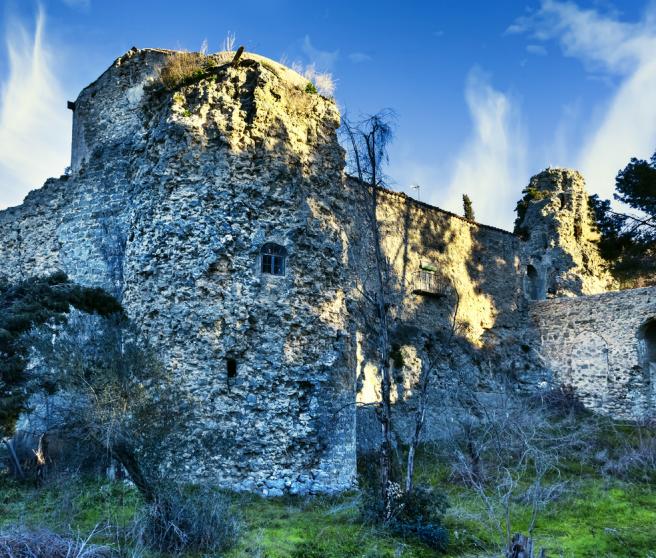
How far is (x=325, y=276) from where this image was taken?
13.0 meters

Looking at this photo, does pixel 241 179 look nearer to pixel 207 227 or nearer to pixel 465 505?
pixel 207 227

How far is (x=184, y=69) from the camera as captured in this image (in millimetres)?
13844

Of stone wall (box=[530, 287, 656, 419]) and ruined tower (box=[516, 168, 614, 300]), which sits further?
ruined tower (box=[516, 168, 614, 300])

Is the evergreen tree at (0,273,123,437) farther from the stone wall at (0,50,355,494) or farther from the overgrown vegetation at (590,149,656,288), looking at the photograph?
the overgrown vegetation at (590,149,656,288)

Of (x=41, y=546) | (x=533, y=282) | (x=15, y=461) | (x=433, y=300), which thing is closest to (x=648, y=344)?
(x=533, y=282)

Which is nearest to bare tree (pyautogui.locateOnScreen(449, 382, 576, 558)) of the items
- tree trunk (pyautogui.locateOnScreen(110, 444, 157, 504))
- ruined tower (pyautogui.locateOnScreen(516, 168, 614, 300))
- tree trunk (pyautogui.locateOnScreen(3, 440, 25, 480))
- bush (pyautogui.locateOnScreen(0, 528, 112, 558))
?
tree trunk (pyautogui.locateOnScreen(110, 444, 157, 504))

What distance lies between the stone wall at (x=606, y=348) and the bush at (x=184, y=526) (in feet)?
51.7

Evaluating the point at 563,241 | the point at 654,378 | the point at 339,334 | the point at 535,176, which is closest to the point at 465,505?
the point at 339,334

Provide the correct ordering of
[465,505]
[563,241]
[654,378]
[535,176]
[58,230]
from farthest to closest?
1. [535,176]
2. [563,241]
3. [654,378]
4. [58,230]
5. [465,505]

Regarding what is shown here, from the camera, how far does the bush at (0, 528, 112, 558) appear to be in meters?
7.03

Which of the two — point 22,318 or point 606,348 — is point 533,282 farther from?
point 22,318

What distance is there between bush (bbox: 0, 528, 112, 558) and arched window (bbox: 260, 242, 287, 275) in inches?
245

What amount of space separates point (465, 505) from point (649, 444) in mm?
6769

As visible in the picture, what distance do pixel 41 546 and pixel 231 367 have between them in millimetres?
5100
